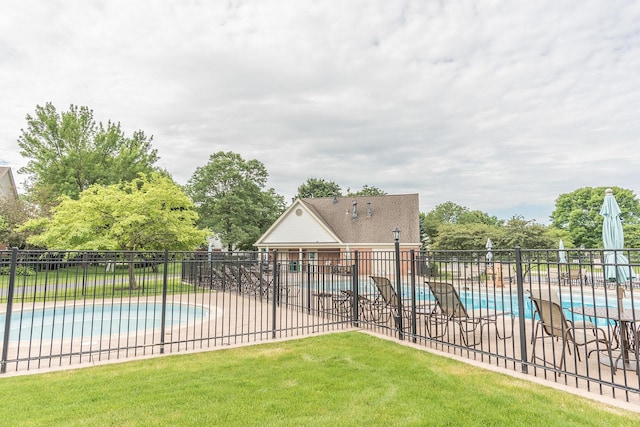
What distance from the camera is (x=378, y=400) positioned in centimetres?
357

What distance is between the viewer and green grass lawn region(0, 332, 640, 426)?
312 cm

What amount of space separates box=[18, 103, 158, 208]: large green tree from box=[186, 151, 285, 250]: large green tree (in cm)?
888

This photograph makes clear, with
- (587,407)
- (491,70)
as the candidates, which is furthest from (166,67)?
(587,407)

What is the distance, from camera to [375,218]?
26938mm

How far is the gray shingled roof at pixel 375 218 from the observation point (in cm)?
2552

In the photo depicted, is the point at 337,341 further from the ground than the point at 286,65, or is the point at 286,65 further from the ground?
the point at 286,65

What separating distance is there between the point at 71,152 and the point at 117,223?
1725cm

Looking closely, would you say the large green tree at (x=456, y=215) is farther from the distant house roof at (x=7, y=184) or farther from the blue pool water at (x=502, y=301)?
the distant house roof at (x=7, y=184)

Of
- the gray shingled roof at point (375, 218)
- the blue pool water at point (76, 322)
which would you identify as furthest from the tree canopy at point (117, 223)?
the gray shingled roof at point (375, 218)

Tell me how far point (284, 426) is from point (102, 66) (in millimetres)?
13340

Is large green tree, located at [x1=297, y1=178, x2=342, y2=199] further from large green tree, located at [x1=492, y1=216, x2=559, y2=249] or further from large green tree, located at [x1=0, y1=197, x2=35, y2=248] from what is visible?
large green tree, located at [x1=0, y1=197, x2=35, y2=248]

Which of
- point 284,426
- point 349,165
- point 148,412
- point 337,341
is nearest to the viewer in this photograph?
point 284,426

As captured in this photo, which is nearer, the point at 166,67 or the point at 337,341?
the point at 337,341

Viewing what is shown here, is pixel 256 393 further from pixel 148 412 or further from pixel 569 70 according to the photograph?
pixel 569 70
